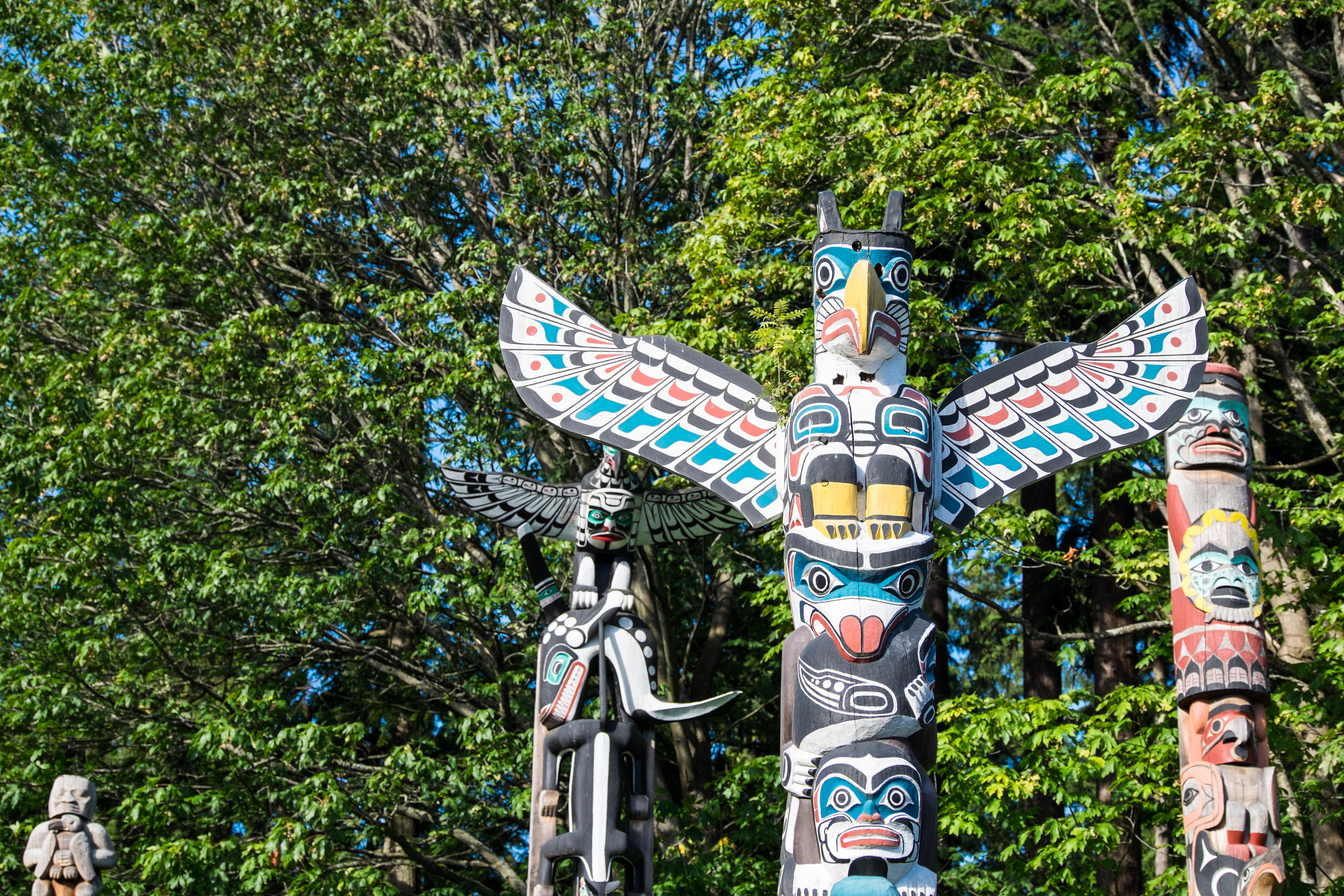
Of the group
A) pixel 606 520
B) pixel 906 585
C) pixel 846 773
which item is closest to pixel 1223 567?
pixel 906 585

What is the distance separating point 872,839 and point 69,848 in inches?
224

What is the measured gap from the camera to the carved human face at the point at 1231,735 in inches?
314

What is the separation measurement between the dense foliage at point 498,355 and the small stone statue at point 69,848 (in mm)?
2637

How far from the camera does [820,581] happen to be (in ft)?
22.3

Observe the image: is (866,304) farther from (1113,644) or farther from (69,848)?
(1113,644)

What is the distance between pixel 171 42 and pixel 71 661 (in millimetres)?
6488

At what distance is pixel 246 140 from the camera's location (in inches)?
631

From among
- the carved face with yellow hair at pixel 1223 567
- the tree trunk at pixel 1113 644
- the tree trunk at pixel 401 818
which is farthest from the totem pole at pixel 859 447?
the tree trunk at pixel 401 818

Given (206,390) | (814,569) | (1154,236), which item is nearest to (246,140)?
(206,390)

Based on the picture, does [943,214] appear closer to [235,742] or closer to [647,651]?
[647,651]

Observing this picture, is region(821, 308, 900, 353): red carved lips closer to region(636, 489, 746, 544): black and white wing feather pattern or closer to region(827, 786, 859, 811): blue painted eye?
region(827, 786, 859, 811): blue painted eye

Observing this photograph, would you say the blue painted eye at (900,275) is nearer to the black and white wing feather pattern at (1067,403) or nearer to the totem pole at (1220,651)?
the black and white wing feather pattern at (1067,403)

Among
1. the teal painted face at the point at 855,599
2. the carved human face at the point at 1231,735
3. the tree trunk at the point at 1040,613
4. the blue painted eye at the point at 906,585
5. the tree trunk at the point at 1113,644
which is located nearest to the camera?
the teal painted face at the point at 855,599

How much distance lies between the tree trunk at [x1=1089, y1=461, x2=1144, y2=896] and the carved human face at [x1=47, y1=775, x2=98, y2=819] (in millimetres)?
8931
